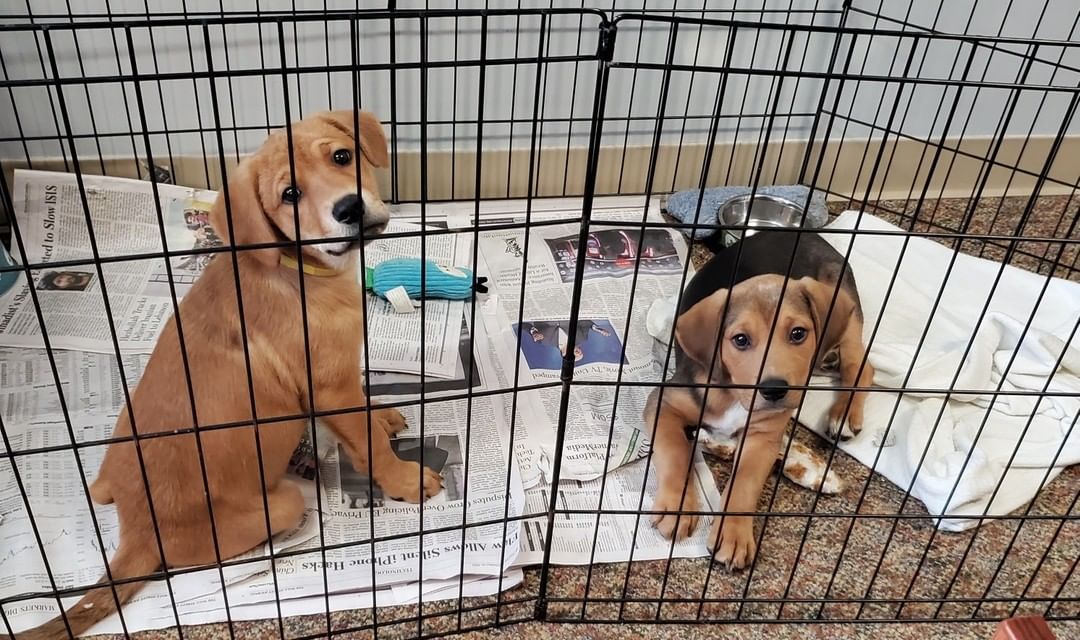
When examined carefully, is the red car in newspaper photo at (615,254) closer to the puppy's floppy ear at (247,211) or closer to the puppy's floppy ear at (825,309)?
the puppy's floppy ear at (825,309)

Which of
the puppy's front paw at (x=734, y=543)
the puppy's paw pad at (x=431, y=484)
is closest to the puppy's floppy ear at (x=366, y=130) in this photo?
the puppy's paw pad at (x=431, y=484)

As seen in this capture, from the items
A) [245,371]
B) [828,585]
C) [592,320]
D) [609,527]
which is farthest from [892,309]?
[245,371]

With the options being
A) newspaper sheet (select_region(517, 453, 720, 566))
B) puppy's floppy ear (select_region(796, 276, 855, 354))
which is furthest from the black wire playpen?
puppy's floppy ear (select_region(796, 276, 855, 354))

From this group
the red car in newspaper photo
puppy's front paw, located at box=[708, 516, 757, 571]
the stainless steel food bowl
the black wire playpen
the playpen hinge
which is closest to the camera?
the playpen hinge

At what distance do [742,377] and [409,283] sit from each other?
79cm

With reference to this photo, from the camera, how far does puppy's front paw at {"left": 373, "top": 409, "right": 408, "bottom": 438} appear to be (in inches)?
58.2

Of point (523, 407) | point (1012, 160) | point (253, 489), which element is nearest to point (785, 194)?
point (1012, 160)

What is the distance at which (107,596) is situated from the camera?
1.15m

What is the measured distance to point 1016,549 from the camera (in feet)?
4.62

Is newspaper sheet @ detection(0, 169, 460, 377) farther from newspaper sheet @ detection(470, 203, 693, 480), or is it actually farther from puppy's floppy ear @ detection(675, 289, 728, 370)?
puppy's floppy ear @ detection(675, 289, 728, 370)

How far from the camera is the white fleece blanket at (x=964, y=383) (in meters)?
1.44

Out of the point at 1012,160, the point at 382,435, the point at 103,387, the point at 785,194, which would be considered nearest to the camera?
the point at 382,435

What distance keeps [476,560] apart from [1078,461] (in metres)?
1.14

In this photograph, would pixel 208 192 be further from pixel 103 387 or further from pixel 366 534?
pixel 366 534
